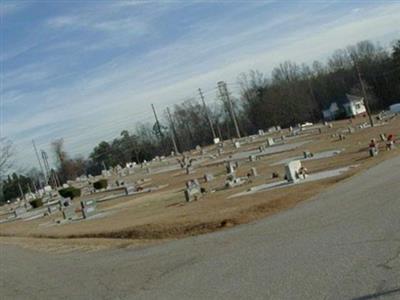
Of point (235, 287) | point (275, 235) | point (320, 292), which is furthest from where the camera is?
point (275, 235)

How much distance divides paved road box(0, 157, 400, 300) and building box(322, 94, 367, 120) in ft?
273

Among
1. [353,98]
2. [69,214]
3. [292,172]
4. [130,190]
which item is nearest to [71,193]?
[130,190]

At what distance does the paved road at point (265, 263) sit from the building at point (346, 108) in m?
83.2

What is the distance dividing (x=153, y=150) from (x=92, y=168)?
16.0 m

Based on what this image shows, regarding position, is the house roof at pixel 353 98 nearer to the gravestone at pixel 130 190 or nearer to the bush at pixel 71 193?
the bush at pixel 71 193

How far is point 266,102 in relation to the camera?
114 m

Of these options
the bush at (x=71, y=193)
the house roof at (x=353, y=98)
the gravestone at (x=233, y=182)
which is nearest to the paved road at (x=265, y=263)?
the gravestone at (x=233, y=182)

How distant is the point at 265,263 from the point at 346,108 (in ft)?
306

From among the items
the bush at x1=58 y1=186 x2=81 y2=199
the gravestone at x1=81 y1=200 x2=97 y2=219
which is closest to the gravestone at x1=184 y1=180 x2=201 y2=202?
the gravestone at x1=81 y1=200 x2=97 y2=219

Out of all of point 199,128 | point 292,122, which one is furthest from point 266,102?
point 199,128

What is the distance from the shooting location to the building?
320ft

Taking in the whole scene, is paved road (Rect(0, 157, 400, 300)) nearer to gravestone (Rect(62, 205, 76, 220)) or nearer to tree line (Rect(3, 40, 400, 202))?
gravestone (Rect(62, 205, 76, 220))

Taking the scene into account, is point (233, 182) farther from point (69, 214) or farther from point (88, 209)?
point (69, 214)

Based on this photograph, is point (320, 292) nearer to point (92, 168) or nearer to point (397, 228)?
point (397, 228)
